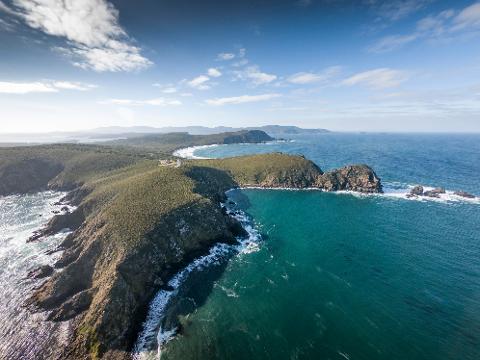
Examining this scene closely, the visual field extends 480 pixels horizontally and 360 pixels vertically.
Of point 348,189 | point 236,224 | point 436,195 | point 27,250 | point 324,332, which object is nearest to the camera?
point 324,332

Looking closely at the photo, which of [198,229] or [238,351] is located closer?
[238,351]

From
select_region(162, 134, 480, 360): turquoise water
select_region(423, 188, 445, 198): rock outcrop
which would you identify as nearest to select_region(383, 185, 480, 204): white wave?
select_region(423, 188, 445, 198): rock outcrop

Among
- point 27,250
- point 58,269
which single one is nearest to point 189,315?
point 58,269

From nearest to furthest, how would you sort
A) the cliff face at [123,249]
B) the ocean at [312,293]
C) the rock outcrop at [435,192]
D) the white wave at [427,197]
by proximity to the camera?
the ocean at [312,293] → the cliff face at [123,249] → the white wave at [427,197] → the rock outcrop at [435,192]

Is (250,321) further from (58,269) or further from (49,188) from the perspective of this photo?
(49,188)

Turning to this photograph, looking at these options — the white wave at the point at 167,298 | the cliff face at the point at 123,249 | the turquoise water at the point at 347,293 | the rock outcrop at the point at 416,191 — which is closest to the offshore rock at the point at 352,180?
the cliff face at the point at 123,249

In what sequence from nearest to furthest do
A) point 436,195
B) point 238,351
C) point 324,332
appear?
1. point 238,351
2. point 324,332
3. point 436,195

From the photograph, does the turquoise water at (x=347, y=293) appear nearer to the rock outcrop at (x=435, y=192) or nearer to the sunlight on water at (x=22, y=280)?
the rock outcrop at (x=435, y=192)
